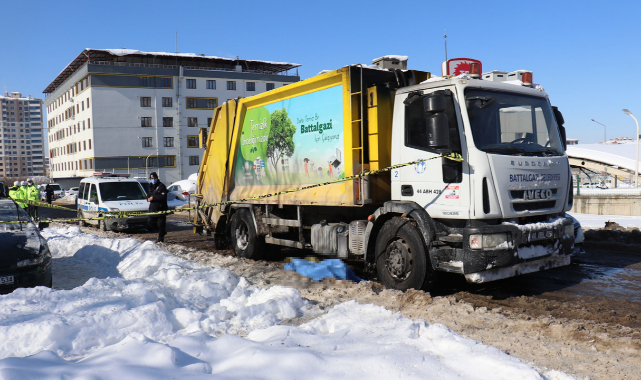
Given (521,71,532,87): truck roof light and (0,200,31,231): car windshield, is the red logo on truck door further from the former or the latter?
(0,200,31,231): car windshield

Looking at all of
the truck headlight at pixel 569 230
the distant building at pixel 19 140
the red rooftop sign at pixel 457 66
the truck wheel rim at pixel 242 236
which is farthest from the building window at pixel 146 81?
the distant building at pixel 19 140

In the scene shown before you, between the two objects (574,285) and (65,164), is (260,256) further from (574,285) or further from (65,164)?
(65,164)

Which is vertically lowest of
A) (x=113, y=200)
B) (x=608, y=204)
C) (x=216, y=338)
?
(x=216, y=338)

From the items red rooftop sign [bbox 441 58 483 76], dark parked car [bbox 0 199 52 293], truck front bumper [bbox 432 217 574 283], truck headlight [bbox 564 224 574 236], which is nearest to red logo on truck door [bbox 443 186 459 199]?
truck front bumper [bbox 432 217 574 283]

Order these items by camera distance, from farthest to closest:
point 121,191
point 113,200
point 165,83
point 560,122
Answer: point 165,83
point 121,191
point 113,200
point 560,122

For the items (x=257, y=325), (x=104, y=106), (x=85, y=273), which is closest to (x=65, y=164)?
(x=104, y=106)

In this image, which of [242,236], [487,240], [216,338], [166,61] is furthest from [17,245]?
[166,61]

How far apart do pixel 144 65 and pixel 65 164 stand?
2412 cm

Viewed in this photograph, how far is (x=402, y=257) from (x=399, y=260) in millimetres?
67

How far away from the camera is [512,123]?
20.2ft

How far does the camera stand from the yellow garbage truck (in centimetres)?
567

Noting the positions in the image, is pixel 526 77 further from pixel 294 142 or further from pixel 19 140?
pixel 19 140

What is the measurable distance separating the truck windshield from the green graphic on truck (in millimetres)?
Answer: 2040

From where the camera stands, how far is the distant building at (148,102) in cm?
6012
